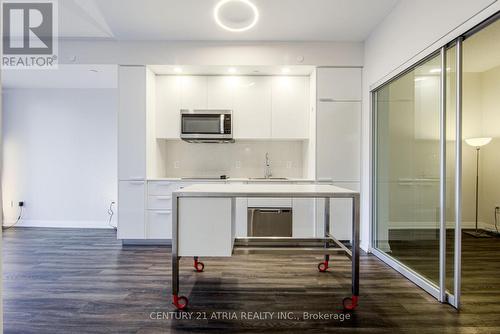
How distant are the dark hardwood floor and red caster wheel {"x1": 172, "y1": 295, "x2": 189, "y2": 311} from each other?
7 centimetres

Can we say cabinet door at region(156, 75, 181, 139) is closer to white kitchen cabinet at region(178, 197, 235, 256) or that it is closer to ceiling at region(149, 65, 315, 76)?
ceiling at region(149, 65, 315, 76)

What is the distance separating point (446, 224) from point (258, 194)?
152 cm

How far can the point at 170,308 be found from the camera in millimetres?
2221

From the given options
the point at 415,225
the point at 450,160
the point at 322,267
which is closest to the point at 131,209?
the point at 322,267

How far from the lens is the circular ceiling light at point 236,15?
3061 millimetres

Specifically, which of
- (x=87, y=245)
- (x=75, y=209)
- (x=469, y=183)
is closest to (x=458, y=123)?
(x=469, y=183)

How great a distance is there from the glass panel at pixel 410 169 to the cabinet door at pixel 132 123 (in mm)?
2973

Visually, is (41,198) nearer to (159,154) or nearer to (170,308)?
(159,154)

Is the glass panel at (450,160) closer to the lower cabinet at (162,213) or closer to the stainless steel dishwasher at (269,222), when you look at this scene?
the lower cabinet at (162,213)

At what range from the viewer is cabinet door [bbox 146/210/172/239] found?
153 inches

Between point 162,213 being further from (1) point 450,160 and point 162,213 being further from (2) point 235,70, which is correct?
(1) point 450,160

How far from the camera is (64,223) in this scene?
4984 mm

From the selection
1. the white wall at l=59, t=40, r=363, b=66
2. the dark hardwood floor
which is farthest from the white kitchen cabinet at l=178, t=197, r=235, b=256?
the white wall at l=59, t=40, r=363, b=66

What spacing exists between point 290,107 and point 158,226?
2423mm
